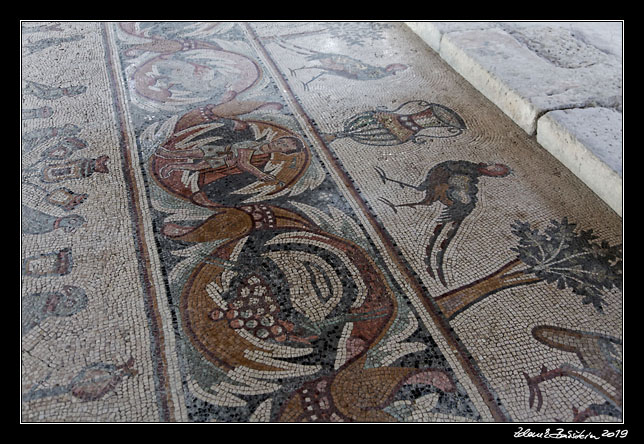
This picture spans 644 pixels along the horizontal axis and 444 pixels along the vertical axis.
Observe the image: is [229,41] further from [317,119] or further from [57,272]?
[57,272]

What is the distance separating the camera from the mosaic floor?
203 cm

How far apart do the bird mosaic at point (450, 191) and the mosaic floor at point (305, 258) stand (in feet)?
0.03

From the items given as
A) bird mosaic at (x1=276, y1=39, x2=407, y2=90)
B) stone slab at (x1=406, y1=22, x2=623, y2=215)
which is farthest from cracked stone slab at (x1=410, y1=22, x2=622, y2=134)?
bird mosaic at (x1=276, y1=39, x2=407, y2=90)

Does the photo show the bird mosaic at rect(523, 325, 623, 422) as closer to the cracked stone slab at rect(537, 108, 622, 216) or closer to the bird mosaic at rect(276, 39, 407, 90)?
the cracked stone slab at rect(537, 108, 622, 216)

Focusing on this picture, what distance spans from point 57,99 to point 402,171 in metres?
2.39

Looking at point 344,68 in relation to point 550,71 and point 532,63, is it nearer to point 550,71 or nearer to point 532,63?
point 532,63

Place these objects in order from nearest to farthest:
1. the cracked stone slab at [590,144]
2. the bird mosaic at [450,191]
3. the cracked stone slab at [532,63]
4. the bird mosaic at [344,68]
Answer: the bird mosaic at [450,191] < the cracked stone slab at [590,144] < the cracked stone slab at [532,63] < the bird mosaic at [344,68]

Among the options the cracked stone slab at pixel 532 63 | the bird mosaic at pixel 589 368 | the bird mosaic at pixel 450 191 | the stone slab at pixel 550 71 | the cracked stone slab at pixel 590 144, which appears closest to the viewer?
the bird mosaic at pixel 589 368

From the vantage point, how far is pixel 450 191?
2977mm

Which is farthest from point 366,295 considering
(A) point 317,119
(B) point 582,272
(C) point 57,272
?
(A) point 317,119

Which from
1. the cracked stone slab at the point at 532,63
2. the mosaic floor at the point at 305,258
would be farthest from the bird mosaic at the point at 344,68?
the cracked stone slab at the point at 532,63

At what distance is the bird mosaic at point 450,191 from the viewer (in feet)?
8.74

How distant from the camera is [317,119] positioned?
11.9ft

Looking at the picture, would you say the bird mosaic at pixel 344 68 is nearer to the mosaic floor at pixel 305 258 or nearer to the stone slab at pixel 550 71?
the mosaic floor at pixel 305 258
